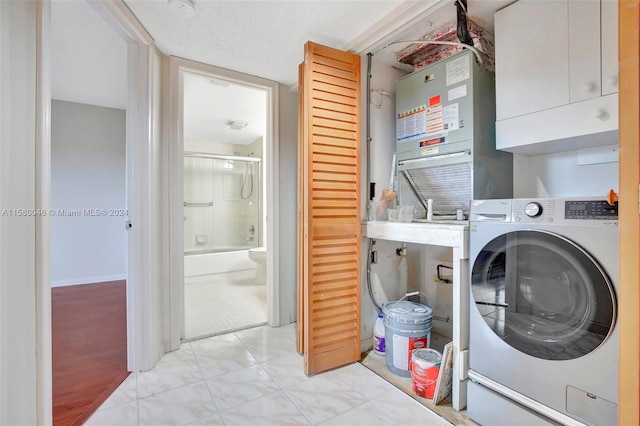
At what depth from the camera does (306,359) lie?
1.76 metres

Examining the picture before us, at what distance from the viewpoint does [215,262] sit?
4102 mm

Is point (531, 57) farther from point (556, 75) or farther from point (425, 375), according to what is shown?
point (425, 375)

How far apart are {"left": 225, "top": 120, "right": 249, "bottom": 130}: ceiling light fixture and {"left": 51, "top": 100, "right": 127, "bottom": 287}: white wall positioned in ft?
4.34

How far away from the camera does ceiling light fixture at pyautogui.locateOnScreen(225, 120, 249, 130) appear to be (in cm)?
396

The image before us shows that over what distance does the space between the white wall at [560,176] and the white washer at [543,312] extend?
58 centimetres

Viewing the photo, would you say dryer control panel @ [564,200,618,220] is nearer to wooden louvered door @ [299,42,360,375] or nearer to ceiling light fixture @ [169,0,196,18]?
wooden louvered door @ [299,42,360,375]

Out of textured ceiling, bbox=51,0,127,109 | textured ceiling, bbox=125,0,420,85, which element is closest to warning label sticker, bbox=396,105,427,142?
textured ceiling, bbox=125,0,420,85

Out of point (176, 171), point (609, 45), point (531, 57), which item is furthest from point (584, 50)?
point (176, 171)

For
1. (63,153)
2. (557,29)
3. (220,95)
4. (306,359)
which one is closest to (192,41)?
(220,95)

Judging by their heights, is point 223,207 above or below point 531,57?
below

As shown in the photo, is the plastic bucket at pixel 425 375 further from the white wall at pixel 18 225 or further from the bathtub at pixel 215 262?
the bathtub at pixel 215 262

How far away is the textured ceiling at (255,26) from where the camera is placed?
5.01 feet

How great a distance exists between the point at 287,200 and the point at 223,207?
2681 mm

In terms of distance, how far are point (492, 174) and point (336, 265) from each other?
109cm
